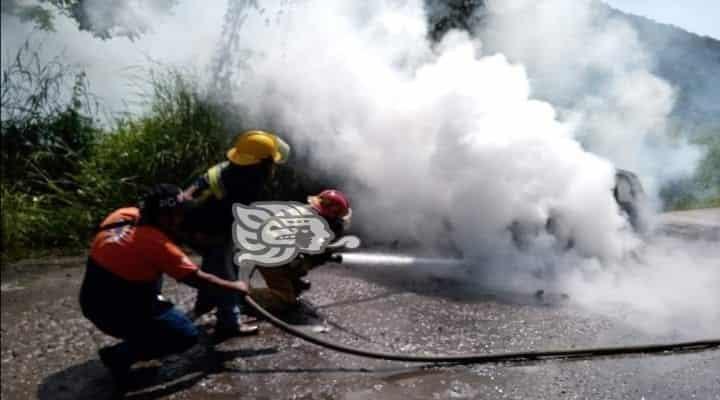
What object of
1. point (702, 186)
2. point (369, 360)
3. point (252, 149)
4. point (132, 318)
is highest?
point (702, 186)

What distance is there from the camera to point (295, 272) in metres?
4.67

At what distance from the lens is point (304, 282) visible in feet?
15.9

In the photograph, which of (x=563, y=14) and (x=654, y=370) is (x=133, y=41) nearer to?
(x=563, y=14)

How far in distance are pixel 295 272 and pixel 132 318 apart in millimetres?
1535

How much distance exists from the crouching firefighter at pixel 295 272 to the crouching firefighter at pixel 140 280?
1.12 m

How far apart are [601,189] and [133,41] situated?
5.75m

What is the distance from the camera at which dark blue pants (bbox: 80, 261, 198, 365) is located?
10.8 ft

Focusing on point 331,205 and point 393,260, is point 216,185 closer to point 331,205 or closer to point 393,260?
point 331,205

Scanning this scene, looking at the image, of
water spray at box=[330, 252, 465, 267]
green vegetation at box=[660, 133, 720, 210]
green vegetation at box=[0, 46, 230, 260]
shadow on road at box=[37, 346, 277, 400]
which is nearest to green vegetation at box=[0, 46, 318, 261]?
green vegetation at box=[0, 46, 230, 260]

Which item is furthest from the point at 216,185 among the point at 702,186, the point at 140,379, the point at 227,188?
the point at 702,186

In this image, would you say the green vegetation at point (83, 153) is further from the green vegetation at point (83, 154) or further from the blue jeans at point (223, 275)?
the blue jeans at point (223, 275)

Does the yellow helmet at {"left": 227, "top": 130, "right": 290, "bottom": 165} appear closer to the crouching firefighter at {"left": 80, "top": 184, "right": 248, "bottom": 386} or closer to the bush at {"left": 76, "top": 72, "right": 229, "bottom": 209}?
the crouching firefighter at {"left": 80, "top": 184, "right": 248, "bottom": 386}

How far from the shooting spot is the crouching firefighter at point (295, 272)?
4637 mm

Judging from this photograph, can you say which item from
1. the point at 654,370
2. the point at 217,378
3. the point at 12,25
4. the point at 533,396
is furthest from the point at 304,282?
the point at 12,25
